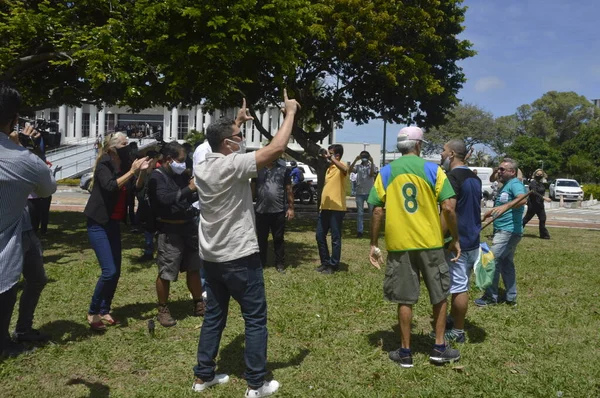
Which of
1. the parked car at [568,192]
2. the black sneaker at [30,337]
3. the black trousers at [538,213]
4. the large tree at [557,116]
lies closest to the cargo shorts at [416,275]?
the black sneaker at [30,337]

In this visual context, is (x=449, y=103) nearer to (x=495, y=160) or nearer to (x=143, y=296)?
(x=143, y=296)

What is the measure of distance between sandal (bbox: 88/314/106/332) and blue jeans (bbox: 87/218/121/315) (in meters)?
0.04

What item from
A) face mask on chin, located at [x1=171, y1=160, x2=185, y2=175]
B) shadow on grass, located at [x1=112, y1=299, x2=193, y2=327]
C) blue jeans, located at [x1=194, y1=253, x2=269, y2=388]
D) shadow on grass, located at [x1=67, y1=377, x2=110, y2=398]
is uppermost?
face mask on chin, located at [x1=171, y1=160, x2=185, y2=175]

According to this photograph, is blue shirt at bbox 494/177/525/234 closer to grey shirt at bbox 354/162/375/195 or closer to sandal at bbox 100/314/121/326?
sandal at bbox 100/314/121/326

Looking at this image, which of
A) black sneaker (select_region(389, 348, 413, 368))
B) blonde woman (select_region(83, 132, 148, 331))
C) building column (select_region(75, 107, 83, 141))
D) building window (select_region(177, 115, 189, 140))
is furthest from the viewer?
building window (select_region(177, 115, 189, 140))

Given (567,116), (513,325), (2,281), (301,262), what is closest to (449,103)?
(301,262)

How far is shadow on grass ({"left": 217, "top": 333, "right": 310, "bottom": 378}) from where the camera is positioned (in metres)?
4.37

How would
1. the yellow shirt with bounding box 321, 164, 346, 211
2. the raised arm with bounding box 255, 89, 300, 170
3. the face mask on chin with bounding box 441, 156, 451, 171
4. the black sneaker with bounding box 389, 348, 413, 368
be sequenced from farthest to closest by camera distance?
the yellow shirt with bounding box 321, 164, 346, 211, the face mask on chin with bounding box 441, 156, 451, 171, the black sneaker with bounding box 389, 348, 413, 368, the raised arm with bounding box 255, 89, 300, 170

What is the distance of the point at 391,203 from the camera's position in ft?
14.5

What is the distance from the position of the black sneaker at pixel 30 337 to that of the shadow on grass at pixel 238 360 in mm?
1632

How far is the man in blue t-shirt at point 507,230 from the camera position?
20.6 ft

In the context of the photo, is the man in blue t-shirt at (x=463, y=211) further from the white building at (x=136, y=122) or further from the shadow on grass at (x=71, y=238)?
the white building at (x=136, y=122)

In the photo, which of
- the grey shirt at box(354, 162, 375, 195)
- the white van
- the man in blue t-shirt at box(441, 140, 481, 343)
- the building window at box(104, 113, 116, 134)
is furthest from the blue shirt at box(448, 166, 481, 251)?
the building window at box(104, 113, 116, 134)

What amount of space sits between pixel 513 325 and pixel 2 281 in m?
4.84
